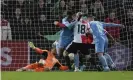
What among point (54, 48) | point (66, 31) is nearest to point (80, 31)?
point (66, 31)

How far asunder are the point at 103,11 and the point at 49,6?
1623mm

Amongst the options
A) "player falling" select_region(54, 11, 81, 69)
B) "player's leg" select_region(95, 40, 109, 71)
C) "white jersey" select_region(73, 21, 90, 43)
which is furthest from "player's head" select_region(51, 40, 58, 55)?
"player's leg" select_region(95, 40, 109, 71)

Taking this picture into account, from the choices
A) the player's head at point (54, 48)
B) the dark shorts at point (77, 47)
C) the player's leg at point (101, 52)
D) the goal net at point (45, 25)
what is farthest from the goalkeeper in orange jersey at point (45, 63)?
the player's leg at point (101, 52)

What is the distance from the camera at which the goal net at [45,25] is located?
44.7 ft

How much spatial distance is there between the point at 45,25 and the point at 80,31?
242cm

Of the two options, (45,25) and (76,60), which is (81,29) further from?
(45,25)

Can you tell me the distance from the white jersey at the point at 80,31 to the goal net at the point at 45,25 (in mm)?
1347

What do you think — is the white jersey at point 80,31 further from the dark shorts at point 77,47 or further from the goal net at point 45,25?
the goal net at point 45,25

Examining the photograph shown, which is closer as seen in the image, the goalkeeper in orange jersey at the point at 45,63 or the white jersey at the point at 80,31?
the white jersey at the point at 80,31

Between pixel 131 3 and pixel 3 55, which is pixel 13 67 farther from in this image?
pixel 131 3

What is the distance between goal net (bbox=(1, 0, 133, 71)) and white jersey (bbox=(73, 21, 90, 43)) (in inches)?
53.0

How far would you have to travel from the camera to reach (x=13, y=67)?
1393 cm

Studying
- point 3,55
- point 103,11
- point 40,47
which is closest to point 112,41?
point 103,11

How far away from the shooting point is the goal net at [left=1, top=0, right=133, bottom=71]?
44.7ft
